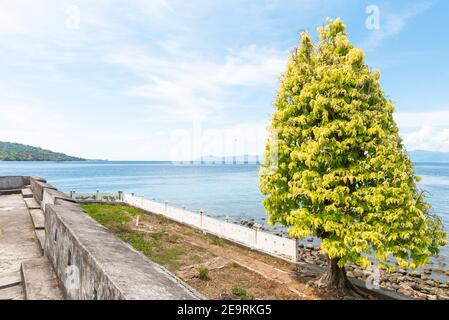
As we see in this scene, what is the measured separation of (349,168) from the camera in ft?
33.5

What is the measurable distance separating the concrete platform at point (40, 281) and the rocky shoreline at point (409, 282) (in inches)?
526

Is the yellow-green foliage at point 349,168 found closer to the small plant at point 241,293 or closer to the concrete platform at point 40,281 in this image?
the small plant at point 241,293

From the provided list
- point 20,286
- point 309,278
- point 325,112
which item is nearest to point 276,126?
point 325,112

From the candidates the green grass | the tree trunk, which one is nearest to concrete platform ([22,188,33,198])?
the green grass

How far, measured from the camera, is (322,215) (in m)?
10.5

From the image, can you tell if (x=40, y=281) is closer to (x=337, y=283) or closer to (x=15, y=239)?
(x=15, y=239)

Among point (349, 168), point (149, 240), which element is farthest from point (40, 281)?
point (149, 240)

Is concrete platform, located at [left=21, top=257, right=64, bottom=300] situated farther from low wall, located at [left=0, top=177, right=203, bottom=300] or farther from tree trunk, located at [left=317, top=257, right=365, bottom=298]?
tree trunk, located at [left=317, top=257, right=365, bottom=298]

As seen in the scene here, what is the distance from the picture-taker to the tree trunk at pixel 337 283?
12.1 m

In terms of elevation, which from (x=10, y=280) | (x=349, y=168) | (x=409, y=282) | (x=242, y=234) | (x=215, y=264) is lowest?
(x=409, y=282)

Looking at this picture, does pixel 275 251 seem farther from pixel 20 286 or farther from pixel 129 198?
pixel 129 198

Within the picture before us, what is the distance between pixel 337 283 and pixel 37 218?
38.2 ft

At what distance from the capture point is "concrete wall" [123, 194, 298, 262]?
15.4 m

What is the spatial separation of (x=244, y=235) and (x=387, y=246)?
9.20m
